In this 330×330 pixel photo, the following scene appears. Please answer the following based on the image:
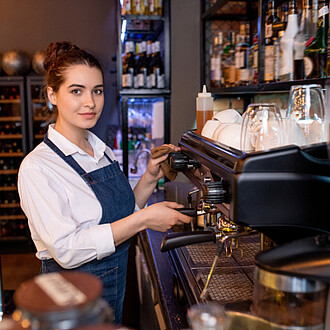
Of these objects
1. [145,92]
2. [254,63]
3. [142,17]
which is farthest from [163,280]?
[142,17]

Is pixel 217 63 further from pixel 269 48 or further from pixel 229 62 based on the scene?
pixel 269 48

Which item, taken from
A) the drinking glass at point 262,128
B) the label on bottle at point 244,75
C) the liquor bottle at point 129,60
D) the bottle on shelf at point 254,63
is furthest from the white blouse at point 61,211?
the liquor bottle at point 129,60

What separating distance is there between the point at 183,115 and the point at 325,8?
233cm

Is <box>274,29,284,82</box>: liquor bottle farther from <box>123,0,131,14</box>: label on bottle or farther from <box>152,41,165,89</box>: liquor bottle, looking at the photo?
<box>123,0,131,14</box>: label on bottle

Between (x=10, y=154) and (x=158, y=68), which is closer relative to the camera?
(x=158, y=68)

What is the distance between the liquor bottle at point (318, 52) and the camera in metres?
1.62

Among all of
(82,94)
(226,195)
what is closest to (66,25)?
(82,94)

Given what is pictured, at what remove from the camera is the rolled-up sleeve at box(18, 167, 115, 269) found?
1434mm

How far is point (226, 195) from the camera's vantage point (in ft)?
2.99

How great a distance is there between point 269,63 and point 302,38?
0.23 meters

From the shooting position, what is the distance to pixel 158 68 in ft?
12.7

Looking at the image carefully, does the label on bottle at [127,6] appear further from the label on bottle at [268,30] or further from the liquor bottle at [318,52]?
the liquor bottle at [318,52]

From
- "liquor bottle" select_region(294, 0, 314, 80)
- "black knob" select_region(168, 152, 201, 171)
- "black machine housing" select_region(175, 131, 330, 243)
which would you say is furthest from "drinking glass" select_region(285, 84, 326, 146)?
"liquor bottle" select_region(294, 0, 314, 80)

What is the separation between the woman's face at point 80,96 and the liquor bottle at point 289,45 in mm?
830
